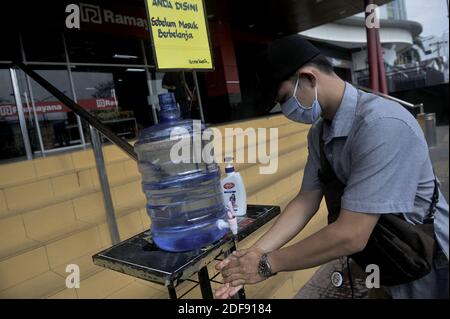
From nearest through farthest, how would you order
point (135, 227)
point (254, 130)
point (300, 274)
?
point (135, 227) → point (300, 274) → point (254, 130)

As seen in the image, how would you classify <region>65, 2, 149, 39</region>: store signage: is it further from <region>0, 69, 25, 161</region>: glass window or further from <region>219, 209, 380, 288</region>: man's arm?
<region>219, 209, 380, 288</region>: man's arm

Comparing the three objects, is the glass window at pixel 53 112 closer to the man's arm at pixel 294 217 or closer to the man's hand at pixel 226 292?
the man's arm at pixel 294 217

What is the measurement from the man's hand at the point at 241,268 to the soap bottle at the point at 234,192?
10.0 inches

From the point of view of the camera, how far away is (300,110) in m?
1.39

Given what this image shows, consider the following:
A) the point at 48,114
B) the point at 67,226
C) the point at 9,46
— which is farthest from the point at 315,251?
the point at 48,114

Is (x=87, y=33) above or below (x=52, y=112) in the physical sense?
above

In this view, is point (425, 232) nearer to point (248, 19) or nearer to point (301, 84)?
point (301, 84)

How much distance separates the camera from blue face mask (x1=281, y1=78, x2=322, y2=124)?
4.44ft

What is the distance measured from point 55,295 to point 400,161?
1.83 metres

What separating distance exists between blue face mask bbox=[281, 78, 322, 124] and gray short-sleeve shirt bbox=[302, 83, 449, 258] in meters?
0.12

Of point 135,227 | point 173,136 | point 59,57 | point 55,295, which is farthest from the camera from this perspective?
point 59,57

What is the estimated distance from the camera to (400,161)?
3.64ft

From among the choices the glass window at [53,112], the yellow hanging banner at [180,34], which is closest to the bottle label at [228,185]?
the yellow hanging banner at [180,34]


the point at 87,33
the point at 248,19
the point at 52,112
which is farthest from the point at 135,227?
the point at 248,19
